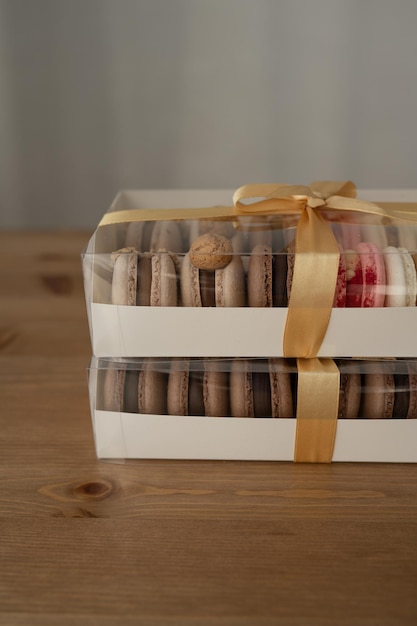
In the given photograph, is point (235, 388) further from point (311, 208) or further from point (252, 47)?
point (252, 47)

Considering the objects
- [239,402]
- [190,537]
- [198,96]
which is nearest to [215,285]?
[239,402]

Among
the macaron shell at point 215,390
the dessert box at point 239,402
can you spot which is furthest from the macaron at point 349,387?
the macaron shell at point 215,390

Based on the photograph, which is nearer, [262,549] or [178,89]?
[262,549]

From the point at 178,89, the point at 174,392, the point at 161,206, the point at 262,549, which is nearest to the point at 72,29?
the point at 178,89

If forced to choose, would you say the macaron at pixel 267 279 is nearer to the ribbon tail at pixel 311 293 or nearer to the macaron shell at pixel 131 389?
the ribbon tail at pixel 311 293

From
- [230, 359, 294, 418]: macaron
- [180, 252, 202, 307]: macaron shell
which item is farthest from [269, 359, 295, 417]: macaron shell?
[180, 252, 202, 307]: macaron shell

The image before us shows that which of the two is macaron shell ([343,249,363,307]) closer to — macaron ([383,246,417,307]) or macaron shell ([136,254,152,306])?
macaron ([383,246,417,307])

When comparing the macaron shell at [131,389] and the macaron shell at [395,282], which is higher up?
the macaron shell at [395,282]

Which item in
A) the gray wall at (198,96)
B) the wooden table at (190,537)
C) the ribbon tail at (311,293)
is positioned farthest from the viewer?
the gray wall at (198,96)
